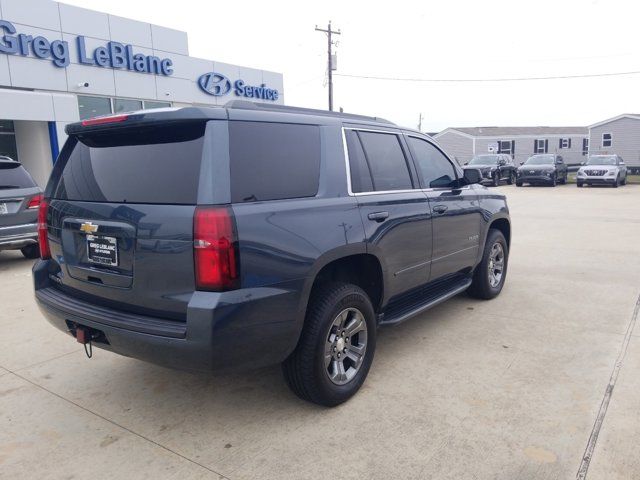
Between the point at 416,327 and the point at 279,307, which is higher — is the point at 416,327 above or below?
below

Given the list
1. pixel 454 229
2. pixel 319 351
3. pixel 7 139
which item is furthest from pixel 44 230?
pixel 7 139

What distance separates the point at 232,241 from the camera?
259cm

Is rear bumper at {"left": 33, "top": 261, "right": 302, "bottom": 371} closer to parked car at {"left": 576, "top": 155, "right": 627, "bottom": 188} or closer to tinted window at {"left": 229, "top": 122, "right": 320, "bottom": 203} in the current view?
tinted window at {"left": 229, "top": 122, "right": 320, "bottom": 203}

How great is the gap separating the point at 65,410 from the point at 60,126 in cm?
1434

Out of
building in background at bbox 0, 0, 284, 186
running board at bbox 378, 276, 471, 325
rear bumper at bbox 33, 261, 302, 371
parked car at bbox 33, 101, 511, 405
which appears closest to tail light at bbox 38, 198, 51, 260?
parked car at bbox 33, 101, 511, 405

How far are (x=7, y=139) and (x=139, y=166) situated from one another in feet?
54.2

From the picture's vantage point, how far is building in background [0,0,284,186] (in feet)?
47.4

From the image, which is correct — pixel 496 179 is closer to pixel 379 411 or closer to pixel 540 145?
pixel 379 411

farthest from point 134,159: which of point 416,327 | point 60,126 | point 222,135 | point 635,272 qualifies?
point 60,126

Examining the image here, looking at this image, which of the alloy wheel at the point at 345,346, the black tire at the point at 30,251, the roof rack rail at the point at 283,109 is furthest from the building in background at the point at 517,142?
the alloy wheel at the point at 345,346

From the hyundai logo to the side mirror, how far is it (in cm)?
1671

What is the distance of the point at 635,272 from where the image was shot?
22.4 ft

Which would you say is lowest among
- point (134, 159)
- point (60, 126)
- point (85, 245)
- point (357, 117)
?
point (85, 245)

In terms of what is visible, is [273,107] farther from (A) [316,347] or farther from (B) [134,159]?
(A) [316,347]
